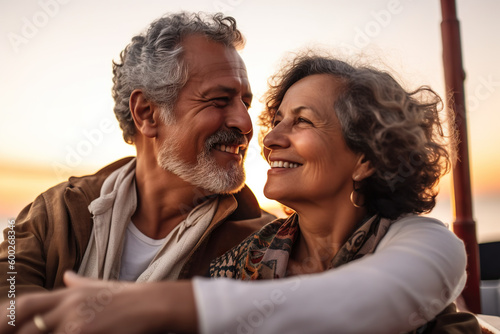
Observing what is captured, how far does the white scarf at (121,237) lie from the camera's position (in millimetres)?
2238

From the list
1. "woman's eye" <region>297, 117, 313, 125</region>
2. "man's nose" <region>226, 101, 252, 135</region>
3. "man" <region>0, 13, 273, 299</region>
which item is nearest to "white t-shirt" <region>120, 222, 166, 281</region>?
"man" <region>0, 13, 273, 299</region>

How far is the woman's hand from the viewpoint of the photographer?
0.96 meters

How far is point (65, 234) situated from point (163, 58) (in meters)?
1.16

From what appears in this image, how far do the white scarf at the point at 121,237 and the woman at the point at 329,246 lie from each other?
0.24 metres

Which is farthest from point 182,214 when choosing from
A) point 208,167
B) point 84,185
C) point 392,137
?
point 392,137

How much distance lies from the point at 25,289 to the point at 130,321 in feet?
4.17

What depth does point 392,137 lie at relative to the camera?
69.2 inches

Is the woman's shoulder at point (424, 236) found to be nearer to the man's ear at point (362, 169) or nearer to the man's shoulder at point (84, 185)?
the man's ear at point (362, 169)

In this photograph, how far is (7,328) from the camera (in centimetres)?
144

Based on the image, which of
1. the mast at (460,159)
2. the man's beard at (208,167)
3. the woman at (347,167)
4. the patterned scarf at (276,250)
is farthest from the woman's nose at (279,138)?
the mast at (460,159)

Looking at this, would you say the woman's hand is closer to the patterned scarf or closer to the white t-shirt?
the patterned scarf

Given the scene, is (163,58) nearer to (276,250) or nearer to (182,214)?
(182,214)

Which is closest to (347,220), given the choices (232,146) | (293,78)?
(293,78)

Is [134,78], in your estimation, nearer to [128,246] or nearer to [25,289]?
[128,246]
